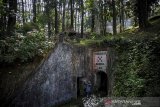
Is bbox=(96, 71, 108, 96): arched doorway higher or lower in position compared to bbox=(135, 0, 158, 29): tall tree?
lower

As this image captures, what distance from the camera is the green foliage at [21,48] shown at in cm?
1552

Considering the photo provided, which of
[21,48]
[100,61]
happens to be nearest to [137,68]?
[100,61]

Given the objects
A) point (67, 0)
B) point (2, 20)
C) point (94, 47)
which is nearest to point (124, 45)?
point (94, 47)

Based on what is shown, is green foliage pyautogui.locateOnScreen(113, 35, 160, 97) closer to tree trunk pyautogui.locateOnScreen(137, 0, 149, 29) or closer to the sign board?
the sign board

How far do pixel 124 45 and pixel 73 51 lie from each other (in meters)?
3.66

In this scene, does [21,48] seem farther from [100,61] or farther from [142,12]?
[142,12]

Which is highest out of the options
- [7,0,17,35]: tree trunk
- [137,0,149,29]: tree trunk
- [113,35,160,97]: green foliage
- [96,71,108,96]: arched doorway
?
[137,0,149,29]: tree trunk

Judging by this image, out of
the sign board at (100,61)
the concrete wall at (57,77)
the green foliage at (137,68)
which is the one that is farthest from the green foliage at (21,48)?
the green foliage at (137,68)

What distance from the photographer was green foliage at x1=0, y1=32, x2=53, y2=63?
1552cm

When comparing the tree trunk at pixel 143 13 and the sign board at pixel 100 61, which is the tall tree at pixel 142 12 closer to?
the tree trunk at pixel 143 13

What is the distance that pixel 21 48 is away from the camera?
15.9m

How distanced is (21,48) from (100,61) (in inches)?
249

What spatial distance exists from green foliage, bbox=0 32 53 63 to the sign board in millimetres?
4325

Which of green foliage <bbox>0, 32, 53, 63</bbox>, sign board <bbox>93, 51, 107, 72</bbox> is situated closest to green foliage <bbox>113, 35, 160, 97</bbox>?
sign board <bbox>93, 51, 107, 72</bbox>
